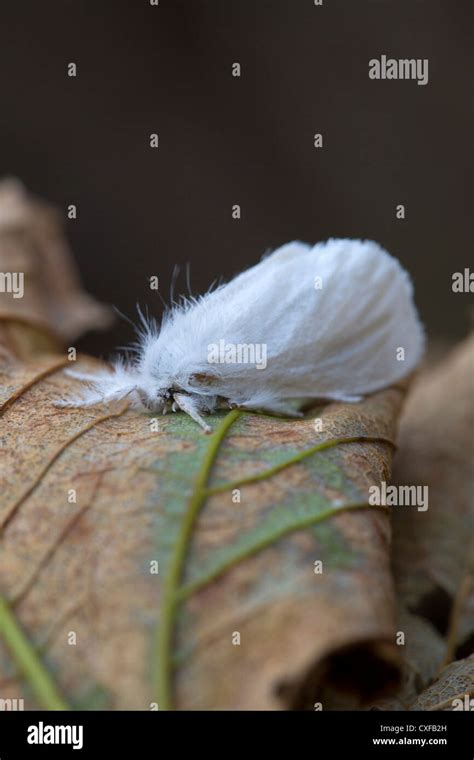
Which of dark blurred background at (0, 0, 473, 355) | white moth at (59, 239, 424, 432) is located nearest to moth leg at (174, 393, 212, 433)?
white moth at (59, 239, 424, 432)

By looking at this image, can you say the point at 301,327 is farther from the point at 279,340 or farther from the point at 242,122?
the point at 242,122

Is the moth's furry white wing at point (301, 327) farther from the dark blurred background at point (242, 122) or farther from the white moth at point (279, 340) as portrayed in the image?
the dark blurred background at point (242, 122)

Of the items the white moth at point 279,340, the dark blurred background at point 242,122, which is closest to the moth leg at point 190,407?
the white moth at point 279,340

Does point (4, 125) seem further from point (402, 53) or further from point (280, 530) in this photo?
point (280, 530)

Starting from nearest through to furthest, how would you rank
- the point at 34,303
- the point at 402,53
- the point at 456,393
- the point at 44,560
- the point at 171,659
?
the point at 171,659 → the point at 44,560 → the point at 456,393 → the point at 34,303 → the point at 402,53

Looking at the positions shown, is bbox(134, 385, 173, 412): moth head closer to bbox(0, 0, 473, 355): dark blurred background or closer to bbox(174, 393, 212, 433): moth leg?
bbox(174, 393, 212, 433): moth leg
